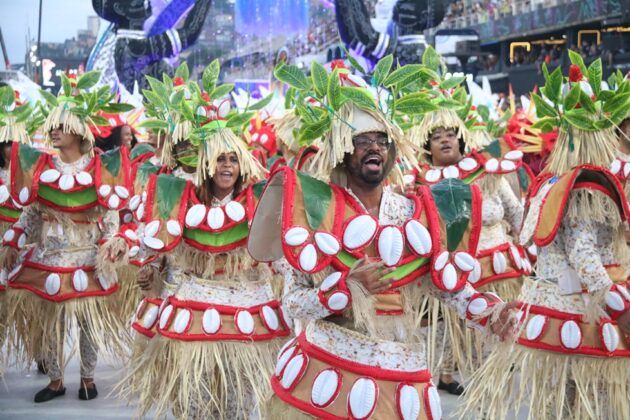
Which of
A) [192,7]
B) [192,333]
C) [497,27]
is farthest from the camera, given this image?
[497,27]

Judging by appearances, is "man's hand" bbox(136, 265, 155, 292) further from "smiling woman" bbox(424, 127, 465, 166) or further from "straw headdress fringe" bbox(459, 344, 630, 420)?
"smiling woman" bbox(424, 127, 465, 166)

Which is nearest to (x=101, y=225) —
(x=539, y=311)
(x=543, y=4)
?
(x=539, y=311)

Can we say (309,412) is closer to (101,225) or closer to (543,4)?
(101,225)

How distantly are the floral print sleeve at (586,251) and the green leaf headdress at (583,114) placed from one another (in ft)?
1.06

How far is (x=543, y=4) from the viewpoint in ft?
90.9

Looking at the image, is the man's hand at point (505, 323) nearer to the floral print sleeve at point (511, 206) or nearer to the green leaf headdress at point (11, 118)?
the floral print sleeve at point (511, 206)

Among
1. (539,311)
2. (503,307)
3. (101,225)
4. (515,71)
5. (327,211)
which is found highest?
(327,211)

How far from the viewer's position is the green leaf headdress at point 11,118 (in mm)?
6656

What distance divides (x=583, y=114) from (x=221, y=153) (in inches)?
65.0

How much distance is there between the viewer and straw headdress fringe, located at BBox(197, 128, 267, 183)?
4.34m

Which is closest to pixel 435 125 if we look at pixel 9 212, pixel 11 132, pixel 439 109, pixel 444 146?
pixel 444 146

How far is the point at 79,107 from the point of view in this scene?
5715 mm

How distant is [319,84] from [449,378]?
3313 mm

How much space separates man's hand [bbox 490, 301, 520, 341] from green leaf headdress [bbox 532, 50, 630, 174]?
121 cm
